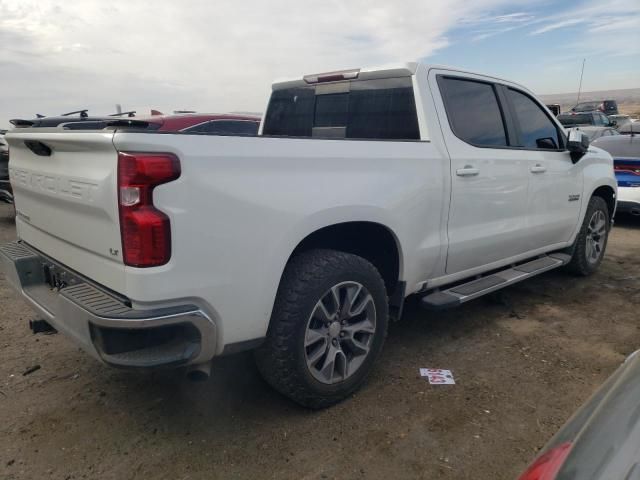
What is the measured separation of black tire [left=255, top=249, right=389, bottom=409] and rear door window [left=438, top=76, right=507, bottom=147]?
53.5 inches

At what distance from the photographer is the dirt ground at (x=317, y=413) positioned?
2.48 m

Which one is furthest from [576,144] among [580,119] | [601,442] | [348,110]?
[580,119]

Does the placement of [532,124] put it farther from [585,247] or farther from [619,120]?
[619,120]

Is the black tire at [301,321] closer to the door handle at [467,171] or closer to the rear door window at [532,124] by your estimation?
the door handle at [467,171]

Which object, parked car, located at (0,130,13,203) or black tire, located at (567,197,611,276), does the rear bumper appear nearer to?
black tire, located at (567,197,611,276)

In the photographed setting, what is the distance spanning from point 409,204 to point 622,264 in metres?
4.29

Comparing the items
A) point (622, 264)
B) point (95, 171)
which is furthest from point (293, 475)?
point (622, 264)

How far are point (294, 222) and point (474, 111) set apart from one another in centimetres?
200

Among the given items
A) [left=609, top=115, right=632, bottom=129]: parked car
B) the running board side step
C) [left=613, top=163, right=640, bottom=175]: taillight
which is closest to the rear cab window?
the running board side step

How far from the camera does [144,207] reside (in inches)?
83.0

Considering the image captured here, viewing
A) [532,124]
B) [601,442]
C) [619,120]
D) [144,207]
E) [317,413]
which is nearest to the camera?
[601,442]

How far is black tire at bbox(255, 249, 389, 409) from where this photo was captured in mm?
2613

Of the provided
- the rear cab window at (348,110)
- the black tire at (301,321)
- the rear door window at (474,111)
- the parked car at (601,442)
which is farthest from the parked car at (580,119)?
the parked car at (601,442)

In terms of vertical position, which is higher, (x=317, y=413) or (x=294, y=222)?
(x=294, y=222)
